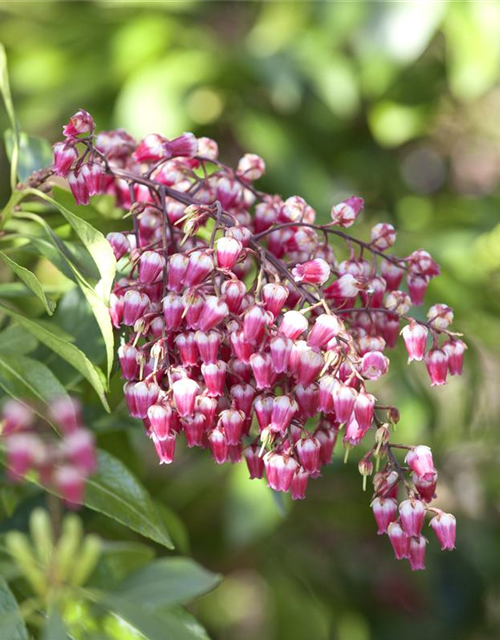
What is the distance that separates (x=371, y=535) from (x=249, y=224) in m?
1.58

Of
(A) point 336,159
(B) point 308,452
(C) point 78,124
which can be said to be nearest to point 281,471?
(B) point 308,452

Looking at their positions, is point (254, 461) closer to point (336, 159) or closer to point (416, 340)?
point (416, 340)

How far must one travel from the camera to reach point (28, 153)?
46.4 inches

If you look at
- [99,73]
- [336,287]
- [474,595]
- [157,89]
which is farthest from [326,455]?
[474,595]

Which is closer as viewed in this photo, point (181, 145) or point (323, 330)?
point (323, 330)

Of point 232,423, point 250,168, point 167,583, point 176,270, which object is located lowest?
point 167,583

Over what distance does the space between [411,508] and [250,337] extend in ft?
0.68

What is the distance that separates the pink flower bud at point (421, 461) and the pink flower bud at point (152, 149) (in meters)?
0.38

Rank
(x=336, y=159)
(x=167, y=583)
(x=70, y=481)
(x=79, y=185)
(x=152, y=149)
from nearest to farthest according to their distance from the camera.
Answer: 1. (x=70, y=481)
2. (x=79, y=185)
3. (x=152, y=149)
4. (x=167, y=583)
5. (x=336, y=159)

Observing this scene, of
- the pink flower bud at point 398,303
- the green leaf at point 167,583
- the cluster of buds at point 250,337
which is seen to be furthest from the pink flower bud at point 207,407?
the green leaf at point 167,583

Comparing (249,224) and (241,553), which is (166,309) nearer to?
(249,224)

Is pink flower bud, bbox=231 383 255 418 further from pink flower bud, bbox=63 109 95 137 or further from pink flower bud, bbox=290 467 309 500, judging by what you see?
pink flower bud, bbox=63 109 95 137

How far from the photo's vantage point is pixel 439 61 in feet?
8.04

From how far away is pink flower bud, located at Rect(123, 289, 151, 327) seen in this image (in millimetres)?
891
